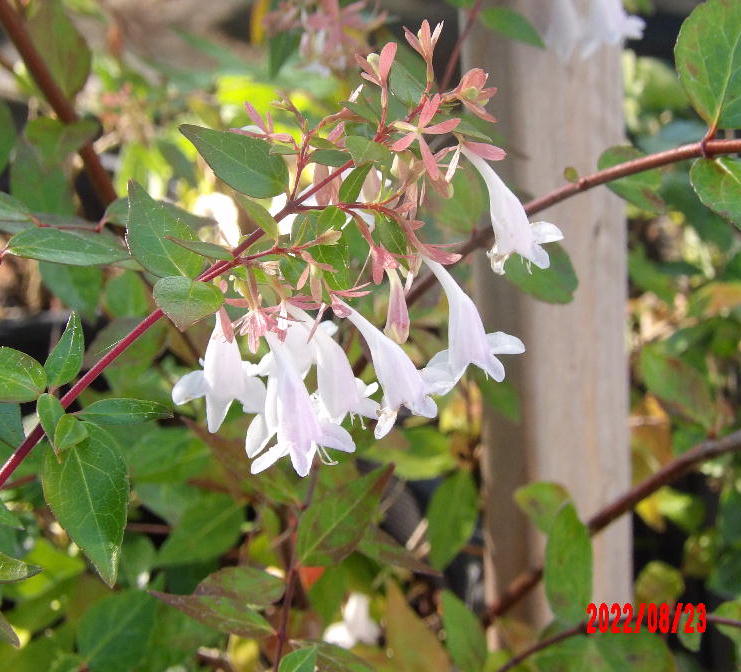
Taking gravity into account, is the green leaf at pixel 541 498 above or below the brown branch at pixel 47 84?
below

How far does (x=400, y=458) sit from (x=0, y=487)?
0.59m

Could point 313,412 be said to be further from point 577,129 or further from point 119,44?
point 119,44

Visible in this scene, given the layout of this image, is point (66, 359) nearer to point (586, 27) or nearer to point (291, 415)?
point (291, 415)

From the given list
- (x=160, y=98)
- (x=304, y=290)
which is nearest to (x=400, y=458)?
(x=304, y=290)

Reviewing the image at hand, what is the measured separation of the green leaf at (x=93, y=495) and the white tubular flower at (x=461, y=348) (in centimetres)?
15

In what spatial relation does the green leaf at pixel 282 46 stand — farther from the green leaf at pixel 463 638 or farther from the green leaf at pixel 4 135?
A: the green leaf at pixel 463 638

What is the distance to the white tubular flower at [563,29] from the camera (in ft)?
2.30

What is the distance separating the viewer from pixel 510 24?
2.15 ft

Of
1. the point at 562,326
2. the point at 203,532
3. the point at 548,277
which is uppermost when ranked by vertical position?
the point at 548,277

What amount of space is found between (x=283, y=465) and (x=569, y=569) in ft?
0.80

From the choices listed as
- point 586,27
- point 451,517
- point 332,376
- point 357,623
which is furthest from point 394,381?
point 357,623

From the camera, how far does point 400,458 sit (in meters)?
0.94

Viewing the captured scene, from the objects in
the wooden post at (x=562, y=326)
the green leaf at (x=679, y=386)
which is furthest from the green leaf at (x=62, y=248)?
the green leaf at (x=679, y=386)

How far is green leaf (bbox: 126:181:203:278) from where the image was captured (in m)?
0.38
